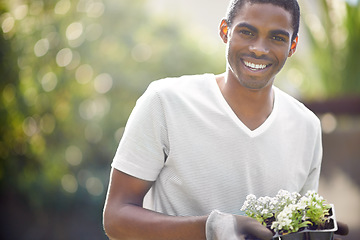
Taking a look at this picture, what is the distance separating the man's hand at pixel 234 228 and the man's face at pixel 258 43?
468 millimetres

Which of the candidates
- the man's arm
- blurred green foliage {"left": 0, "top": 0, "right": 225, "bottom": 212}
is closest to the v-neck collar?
the man's arm

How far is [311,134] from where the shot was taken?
2018 mm

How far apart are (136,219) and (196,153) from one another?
0.28 m

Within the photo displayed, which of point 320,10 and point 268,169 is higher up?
point 320,10

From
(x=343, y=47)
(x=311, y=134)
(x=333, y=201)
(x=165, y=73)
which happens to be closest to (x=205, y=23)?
(x=165, y=73)

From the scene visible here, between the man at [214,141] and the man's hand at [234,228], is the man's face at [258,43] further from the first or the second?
the man's hand at [234,228]

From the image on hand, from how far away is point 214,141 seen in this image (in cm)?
183

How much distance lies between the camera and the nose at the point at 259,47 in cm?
177

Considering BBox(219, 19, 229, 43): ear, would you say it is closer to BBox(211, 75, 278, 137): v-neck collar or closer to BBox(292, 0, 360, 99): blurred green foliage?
BBox(211, 75, 278, 137): v-neck collar

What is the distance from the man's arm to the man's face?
454 mm

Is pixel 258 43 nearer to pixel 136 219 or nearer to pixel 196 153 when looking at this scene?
pixel 196 153

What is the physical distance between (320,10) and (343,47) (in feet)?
1.30

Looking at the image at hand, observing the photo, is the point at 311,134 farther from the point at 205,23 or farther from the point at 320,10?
the point at 205,23

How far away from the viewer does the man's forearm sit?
1.60 meters
